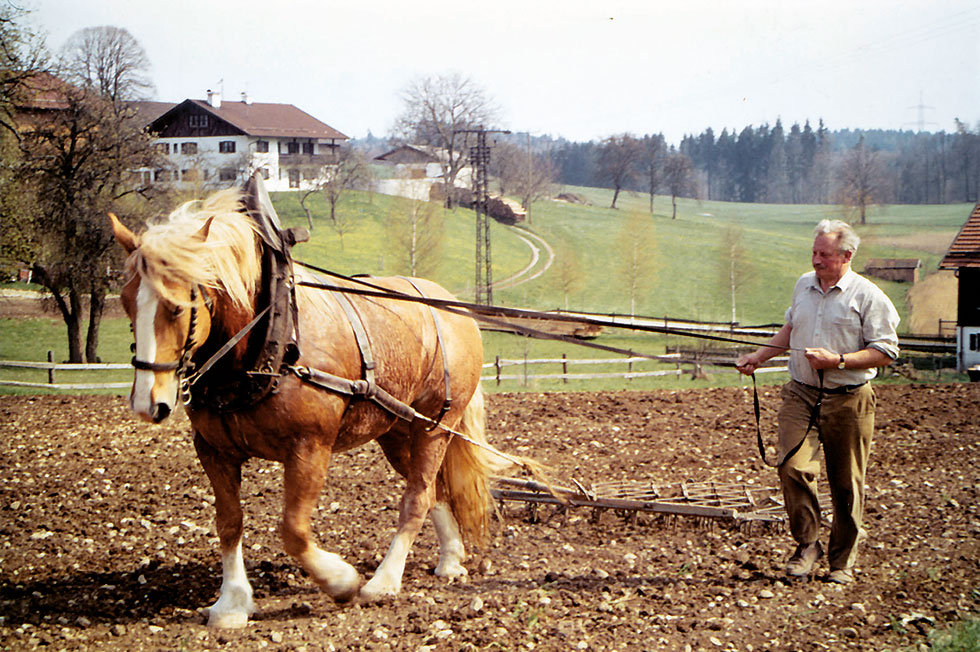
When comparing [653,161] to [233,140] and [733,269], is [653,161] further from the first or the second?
[233,140]

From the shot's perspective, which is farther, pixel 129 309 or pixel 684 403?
pixel 684 403

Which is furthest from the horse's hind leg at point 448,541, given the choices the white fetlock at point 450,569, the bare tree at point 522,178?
the bare tree at point 522,178

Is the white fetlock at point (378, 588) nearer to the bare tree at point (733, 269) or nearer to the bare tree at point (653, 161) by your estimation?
the bare tree at point (733, 269)

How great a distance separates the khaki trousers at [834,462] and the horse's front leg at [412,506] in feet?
6.95

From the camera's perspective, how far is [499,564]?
5.60 metres

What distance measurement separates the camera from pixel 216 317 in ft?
13.5

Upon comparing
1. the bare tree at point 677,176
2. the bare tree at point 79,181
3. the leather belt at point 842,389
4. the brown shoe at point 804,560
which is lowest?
the brown shoe at point 804,560

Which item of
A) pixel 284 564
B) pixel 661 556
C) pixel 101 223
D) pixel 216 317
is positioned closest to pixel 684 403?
pixel 661 556

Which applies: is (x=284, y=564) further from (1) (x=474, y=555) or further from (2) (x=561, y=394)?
(2) (x=561, y=394)

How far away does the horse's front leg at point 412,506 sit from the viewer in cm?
488

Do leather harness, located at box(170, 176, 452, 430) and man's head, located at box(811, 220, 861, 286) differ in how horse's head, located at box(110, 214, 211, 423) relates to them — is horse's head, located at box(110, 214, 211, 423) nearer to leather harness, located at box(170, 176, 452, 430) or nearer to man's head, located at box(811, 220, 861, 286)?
leather harness, located at box(170, 176, 452, 430)

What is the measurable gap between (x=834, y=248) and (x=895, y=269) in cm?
4479

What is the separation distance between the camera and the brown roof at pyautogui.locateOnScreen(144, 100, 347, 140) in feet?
88.3

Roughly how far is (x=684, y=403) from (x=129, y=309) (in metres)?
9.79
